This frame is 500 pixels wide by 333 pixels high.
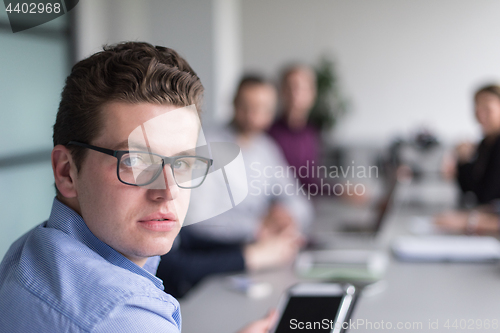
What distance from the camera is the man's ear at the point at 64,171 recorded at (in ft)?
1.48

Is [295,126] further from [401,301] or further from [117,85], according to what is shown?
[117,85]

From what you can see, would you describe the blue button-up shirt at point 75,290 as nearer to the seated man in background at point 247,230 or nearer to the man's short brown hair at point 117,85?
the man's short brown hair at point 117,85

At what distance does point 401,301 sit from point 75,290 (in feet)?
2.19

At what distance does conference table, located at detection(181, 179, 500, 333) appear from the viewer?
0.70 m

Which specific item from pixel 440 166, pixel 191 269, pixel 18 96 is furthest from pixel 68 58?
pixel 440 166

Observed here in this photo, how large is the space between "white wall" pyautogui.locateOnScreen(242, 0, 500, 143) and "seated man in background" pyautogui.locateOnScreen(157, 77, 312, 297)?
2.48 metres

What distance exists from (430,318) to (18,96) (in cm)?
80

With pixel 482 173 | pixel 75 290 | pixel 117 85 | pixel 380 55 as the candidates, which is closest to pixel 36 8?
pixel 117 85

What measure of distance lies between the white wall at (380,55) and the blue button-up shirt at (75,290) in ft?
11.6

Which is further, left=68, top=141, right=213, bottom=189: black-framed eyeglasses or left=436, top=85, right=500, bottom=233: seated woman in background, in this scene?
left=436, top=85, right=500, bottom=233: seated woman in background

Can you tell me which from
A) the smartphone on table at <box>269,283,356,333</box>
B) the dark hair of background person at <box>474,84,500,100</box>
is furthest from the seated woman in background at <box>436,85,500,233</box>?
the smartphone on table at <box>269,283,356,333</box>

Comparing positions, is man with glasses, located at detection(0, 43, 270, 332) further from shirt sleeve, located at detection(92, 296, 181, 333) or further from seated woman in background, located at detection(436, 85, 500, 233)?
seated woman in background, located at detection(436, 85, 500, 233)

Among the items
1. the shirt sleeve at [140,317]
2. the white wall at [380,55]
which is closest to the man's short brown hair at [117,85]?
the shirt sleeve at [140,317]

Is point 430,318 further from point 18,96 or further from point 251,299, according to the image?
point 18,96
